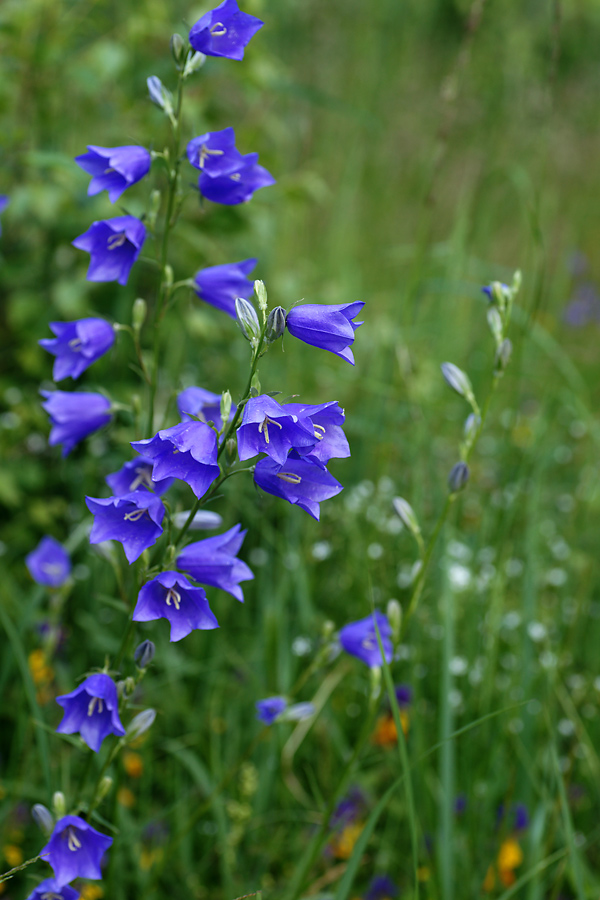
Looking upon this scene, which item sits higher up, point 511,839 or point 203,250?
point 203,250

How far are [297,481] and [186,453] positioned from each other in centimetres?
18

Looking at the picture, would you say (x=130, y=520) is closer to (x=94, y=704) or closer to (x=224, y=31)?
(x=94, y=704)

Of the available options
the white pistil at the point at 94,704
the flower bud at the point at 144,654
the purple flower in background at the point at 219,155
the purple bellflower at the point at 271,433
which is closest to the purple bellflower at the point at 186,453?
the purple bellflower at the point at 271,433

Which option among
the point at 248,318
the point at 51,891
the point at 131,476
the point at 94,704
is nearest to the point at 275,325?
the point at 248,318

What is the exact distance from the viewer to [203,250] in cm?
324

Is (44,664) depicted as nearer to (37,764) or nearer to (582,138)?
(37,764)

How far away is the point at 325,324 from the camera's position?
1.11 metres

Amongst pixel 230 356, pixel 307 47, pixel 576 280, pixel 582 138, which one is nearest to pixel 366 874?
pixel 230 356

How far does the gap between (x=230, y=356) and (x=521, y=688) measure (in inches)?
86.2

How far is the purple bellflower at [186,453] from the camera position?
1.03 meters

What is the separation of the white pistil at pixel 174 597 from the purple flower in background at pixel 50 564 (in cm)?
96

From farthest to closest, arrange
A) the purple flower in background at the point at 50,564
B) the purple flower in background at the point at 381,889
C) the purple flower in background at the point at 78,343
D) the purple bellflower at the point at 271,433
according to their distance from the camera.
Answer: the purple flower in background at the point at 50,564 → the purple flower in background at the point at 381,889 → the purple flower in background at the point at 78,343 → the purple bellflower at the point at 271,433

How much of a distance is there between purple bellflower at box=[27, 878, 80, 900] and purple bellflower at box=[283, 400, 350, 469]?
0.81 meters

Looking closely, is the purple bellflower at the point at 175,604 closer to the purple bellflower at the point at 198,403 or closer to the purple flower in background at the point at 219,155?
the purple bellflower at the point at 198,403
